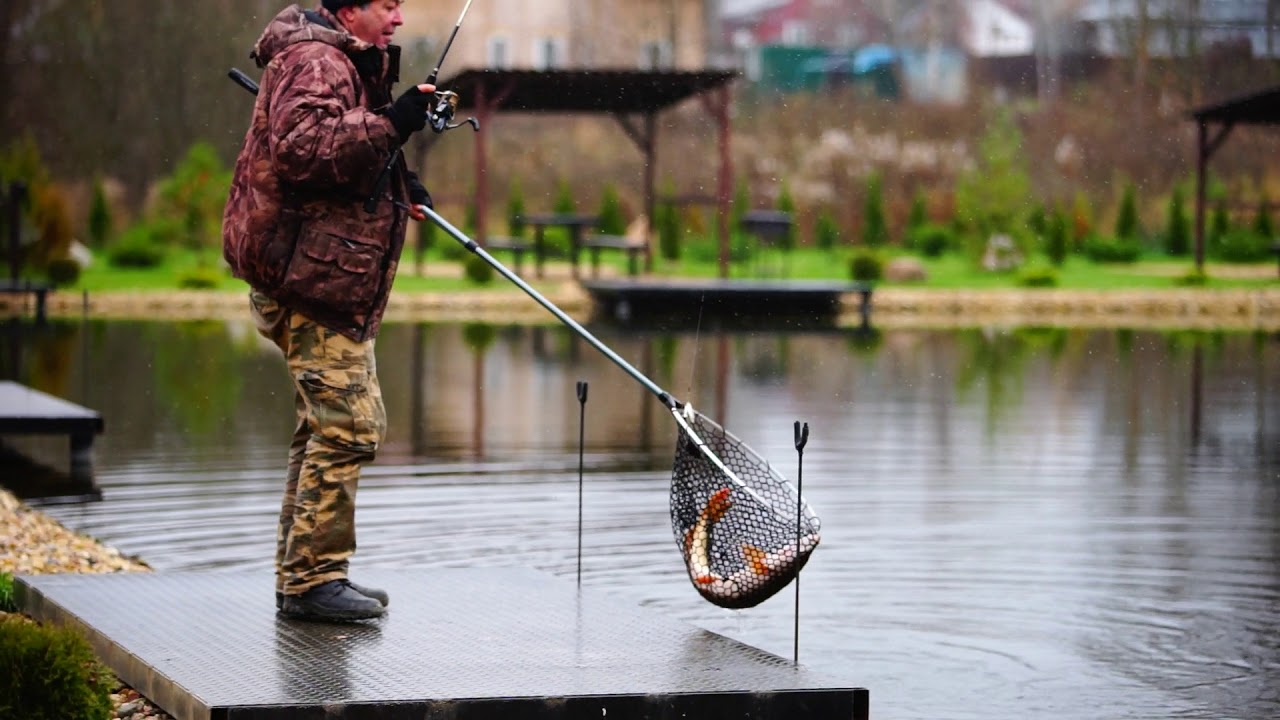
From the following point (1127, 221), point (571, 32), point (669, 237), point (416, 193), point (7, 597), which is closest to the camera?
point (416, 193)

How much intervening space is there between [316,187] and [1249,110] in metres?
27.0

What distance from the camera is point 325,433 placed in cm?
522

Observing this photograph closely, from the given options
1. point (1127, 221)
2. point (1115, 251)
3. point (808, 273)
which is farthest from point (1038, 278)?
point (1127, 221)

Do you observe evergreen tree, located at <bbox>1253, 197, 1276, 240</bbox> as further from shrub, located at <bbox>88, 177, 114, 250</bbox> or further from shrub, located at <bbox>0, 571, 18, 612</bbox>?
shrub, located at <bbox>0, 571, 18, 612</bbox>

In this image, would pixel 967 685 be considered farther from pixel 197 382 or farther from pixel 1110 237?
pixel 1110 237

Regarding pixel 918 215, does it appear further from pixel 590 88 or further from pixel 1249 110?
pixel 590 88

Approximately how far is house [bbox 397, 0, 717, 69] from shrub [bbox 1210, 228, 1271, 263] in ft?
48.7

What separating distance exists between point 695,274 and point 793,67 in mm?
16688

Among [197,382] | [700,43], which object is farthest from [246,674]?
[700,43]

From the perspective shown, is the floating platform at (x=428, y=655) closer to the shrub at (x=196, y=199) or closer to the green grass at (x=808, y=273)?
the green grass at (x=808, y=273)

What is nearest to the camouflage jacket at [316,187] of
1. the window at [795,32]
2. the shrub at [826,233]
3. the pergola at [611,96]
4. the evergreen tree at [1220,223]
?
the pergola at [611,96]

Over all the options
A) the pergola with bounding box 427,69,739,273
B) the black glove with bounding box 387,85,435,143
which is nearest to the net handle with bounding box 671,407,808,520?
the black glove with bounding box 387,85,435,143

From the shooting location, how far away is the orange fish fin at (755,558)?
207 inches

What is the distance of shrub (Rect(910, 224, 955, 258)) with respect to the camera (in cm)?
3488
